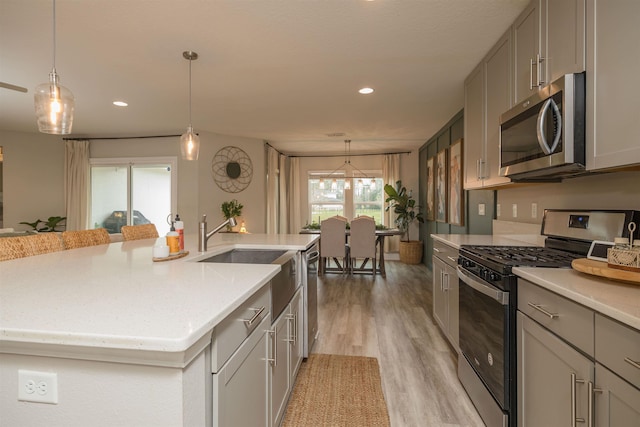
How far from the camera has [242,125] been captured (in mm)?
4898

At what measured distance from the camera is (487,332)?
5.48 ft

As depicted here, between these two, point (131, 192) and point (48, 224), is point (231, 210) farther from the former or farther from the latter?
point (48, 224)

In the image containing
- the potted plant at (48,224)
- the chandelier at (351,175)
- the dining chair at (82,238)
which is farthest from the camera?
the chandelier at (351,175)

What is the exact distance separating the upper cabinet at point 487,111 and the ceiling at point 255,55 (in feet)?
0.40

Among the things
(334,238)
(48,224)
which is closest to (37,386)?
(334,238)

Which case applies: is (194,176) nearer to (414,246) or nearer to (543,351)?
(414,246)

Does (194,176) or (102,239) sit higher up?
(194,176)

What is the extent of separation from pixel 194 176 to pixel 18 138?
10.2 feet

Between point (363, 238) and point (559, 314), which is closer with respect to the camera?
point (559, 314)

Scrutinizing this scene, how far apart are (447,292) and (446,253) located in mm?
323

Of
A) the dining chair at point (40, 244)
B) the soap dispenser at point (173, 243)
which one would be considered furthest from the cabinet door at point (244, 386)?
the dining chair at point (40, 244)

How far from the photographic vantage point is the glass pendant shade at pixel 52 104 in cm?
163

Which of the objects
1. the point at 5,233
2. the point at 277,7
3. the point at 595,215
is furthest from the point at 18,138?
the point at 595,215

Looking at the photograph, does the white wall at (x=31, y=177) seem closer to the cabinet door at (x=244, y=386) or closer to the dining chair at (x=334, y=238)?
the dining chair at (x=334, y=238)
